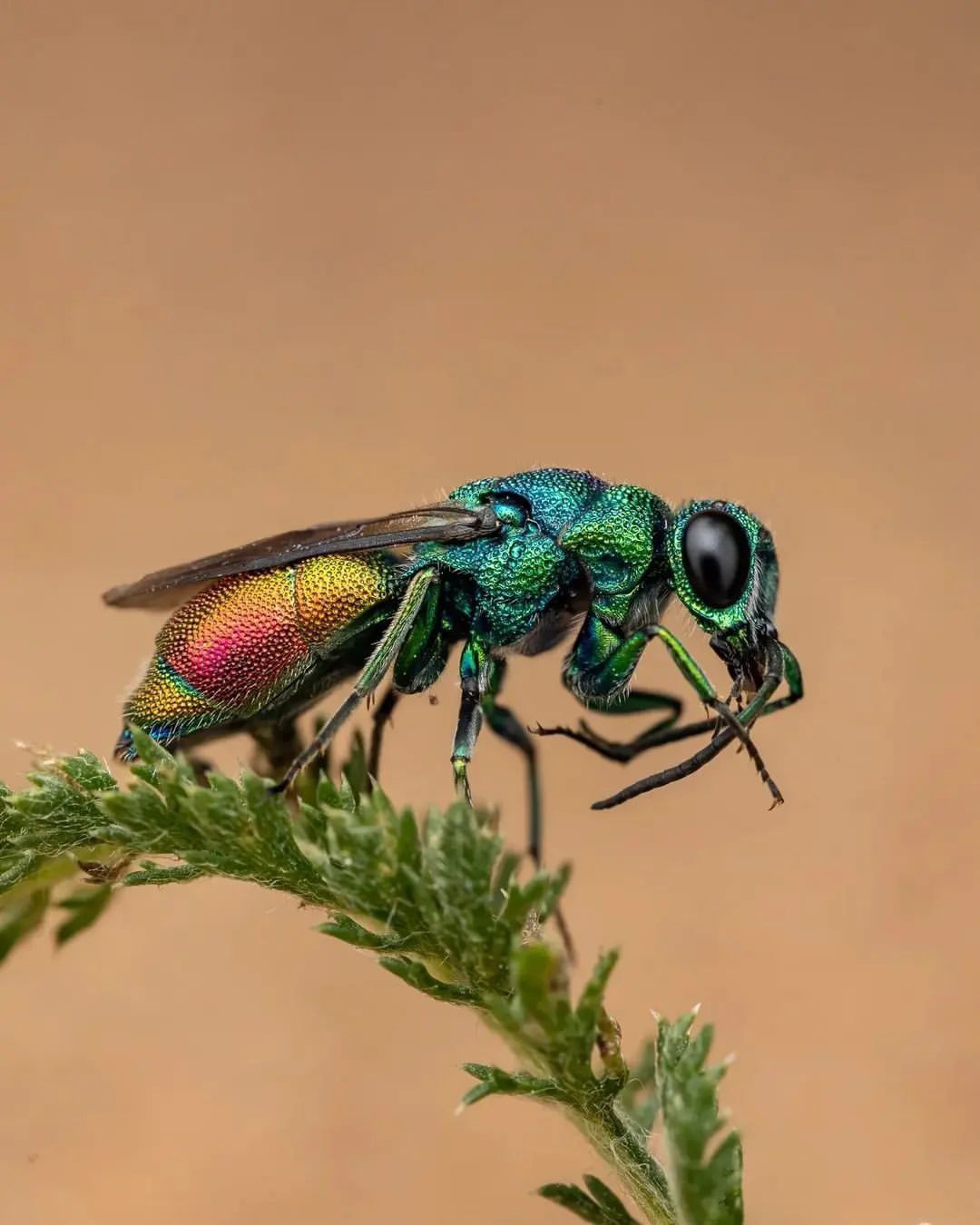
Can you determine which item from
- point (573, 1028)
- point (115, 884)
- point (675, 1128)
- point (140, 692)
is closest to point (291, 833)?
point (115, 884)

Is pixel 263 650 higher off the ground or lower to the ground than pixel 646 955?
higher

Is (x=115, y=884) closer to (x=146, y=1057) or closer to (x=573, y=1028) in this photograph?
Result: (x=573, y=1028)

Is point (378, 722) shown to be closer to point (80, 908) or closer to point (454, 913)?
point (80, 908)

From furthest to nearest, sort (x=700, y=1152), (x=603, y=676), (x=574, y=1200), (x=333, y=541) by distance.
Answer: (x=603, y=676), (x=333, y=541), (x=574, y=1200), (x=700, y=1152)

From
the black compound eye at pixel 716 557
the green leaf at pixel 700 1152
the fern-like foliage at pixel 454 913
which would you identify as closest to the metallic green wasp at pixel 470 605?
the black compound eye at pixel 716 557

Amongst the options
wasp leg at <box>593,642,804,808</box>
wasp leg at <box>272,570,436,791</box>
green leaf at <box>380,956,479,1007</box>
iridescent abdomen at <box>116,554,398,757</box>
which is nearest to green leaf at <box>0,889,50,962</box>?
wasp leg at <box>272,570,436,791</box>

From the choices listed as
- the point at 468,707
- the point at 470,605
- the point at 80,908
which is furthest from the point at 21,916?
the point at 470,605
